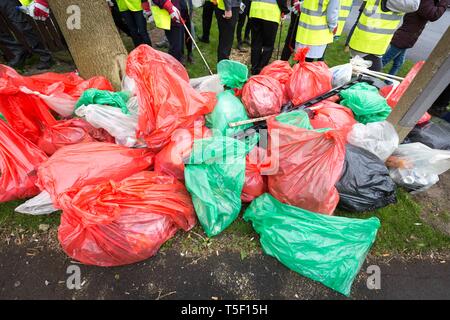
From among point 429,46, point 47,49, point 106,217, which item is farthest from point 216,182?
point 429,46

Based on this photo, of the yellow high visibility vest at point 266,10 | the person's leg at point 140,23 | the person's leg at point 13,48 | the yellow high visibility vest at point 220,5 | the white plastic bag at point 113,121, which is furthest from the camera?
the person's leg at point 13,48

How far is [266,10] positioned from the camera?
302cm

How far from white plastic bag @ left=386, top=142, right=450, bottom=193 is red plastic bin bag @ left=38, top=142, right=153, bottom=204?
2076 millimetres

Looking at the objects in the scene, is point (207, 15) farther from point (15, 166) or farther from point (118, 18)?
point (15, 166)

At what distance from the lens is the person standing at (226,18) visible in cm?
308

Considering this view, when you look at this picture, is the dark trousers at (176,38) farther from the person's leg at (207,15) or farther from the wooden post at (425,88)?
the wooden post at (425,88)

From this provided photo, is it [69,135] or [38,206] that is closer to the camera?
[38,206]

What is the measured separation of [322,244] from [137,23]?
11.4 feet

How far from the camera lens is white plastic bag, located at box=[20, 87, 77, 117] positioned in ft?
6.88

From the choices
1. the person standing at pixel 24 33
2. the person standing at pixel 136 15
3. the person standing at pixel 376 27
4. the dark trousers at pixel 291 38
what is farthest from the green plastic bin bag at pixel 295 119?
the person standing at pixel 24 33

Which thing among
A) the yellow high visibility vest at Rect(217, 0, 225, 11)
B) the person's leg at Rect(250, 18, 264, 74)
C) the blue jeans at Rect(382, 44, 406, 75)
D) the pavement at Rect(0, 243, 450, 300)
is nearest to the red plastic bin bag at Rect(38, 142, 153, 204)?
the pavement at Rect(0, 243, 450, 300)

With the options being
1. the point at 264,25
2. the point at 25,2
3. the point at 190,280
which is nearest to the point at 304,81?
the point at 264,25

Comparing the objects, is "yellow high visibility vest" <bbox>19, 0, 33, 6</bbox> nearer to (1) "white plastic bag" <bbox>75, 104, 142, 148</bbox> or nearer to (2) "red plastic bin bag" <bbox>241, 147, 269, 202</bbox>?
(1) "white plastic bag" <bbox>75, 104, 142, 148</bbox>

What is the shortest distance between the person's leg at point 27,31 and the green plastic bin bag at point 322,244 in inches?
154
